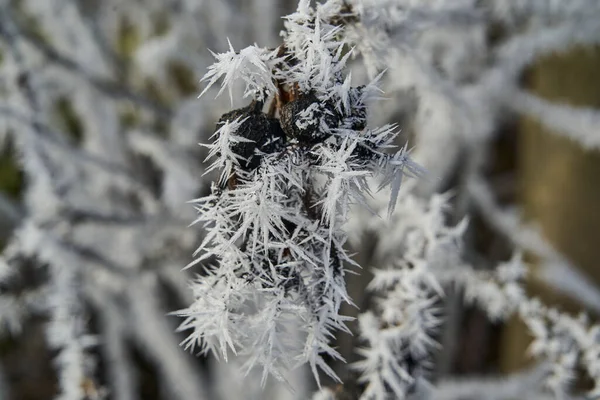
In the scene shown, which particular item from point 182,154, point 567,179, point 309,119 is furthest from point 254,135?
point 567,179

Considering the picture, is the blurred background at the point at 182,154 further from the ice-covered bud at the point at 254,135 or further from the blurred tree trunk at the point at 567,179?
the ice-covered bud at the point at 254,135

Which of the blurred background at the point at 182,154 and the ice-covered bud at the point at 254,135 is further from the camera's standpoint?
the blurred background at the point at 182,154

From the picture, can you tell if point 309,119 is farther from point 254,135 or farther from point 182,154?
point 182,154

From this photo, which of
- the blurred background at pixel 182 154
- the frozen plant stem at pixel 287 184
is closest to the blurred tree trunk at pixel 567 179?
the blurred background at pixel 182 154

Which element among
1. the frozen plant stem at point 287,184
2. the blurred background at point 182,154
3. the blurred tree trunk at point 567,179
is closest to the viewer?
the frozen plant stem at point 287,184

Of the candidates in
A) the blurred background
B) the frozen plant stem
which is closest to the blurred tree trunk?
the blurred background

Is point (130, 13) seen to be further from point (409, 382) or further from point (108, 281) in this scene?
point (409, 382)

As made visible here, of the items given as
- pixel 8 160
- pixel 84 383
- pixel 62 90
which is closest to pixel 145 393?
pixel 8 160
